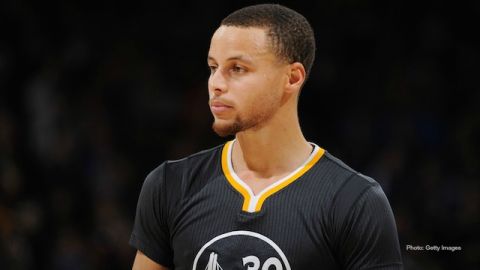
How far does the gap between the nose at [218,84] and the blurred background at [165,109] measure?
119 inches

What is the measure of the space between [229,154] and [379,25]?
17.8 feet

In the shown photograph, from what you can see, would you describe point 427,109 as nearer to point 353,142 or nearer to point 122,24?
point 353,142

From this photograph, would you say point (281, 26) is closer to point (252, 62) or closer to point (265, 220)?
point (252, 62)

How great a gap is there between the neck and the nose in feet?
0.61

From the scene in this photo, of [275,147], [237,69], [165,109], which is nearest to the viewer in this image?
[237,69]

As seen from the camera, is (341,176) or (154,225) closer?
(341,176)

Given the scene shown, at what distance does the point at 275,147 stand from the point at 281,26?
0.38m

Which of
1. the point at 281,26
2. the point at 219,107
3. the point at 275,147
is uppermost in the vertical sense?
the point at 281,26

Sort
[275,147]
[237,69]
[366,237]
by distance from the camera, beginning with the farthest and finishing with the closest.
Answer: [275,147] → [237,69] → [366,237]

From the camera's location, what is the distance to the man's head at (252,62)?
2555 millimetres

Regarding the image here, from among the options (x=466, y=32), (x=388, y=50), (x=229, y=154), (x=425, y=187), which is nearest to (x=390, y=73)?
(x=388, y=50)

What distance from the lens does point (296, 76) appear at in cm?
266


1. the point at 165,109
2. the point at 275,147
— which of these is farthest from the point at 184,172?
the point at 165,109

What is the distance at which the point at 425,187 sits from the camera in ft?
19.8
